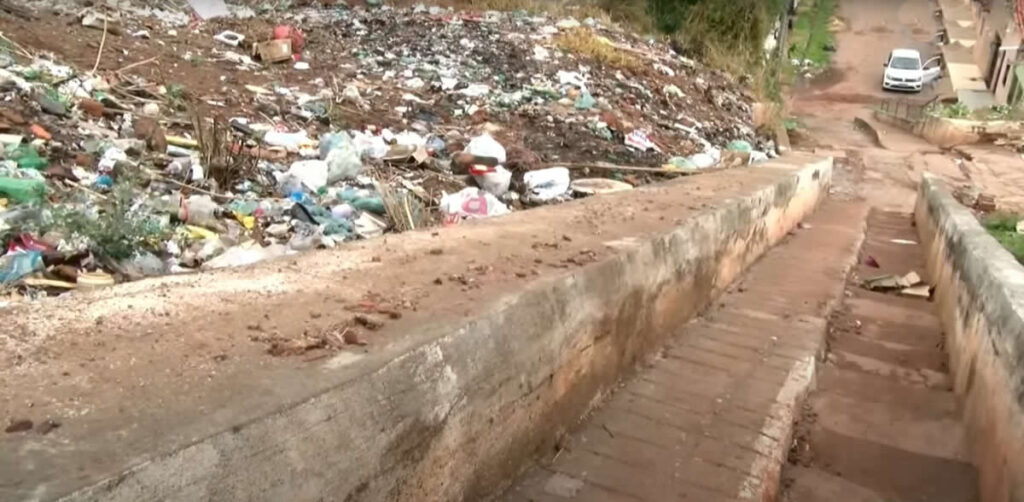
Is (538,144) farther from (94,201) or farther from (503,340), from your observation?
(503,340)

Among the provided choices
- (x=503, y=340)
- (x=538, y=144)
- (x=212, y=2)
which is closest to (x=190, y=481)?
(x=503, y=340)

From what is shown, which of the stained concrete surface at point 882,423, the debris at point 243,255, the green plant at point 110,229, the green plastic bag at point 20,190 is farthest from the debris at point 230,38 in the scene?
the stained concrete surface at point 882,423

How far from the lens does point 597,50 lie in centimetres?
1033

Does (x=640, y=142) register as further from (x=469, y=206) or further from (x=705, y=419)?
(x=705, y=419)

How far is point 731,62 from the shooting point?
13961 mm

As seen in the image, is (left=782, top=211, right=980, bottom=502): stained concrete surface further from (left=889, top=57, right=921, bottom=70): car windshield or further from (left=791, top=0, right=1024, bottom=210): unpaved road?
(left=889, top=57, right=921, bottom=70): car windshield

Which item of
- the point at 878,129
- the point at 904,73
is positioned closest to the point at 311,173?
the point at 878,129

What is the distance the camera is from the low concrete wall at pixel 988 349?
2627mm

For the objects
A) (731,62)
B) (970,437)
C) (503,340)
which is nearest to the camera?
(503,340)

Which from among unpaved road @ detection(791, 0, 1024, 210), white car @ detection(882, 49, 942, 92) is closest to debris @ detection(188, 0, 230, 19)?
unpaved road @ detection(791, 0, 1024, 210)

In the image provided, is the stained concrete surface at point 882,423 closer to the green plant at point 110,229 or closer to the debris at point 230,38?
the green plant at point 110,229

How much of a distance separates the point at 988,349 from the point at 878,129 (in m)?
19.6

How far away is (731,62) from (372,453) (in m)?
13.6

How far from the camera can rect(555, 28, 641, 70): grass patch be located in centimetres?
1024
